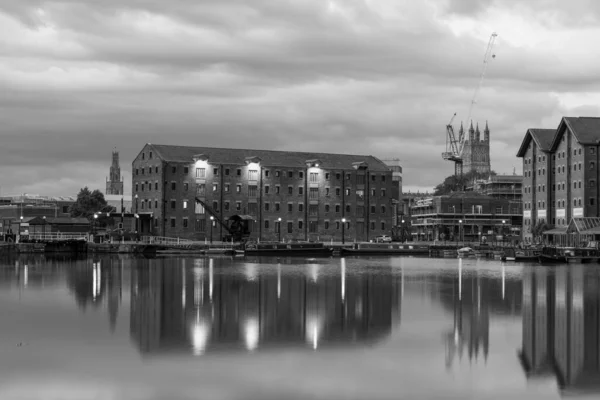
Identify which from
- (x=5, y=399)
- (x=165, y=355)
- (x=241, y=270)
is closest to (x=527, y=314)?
(x=165, y=355)

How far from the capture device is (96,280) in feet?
208

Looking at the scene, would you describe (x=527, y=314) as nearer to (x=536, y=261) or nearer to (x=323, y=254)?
(x=536, y=261)

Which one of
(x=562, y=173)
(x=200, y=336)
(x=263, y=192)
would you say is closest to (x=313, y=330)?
(x=200, y=336)

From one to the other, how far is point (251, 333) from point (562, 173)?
98.5 meters

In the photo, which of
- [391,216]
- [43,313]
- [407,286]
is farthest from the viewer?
[391,216]

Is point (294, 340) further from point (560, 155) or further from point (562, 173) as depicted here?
point (560, 155)

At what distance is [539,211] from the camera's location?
431 ft

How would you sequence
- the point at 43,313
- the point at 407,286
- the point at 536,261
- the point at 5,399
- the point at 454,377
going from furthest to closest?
the point at 536,261 → the point at 407,286 → the point at 43,313 → the point at 454,377 → the point at 5,399

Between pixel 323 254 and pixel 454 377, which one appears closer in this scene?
pixel 454 377

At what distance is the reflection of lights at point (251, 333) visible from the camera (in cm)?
3253

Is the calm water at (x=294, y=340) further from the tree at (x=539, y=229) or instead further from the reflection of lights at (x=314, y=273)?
the tree at (x=539, y=229)

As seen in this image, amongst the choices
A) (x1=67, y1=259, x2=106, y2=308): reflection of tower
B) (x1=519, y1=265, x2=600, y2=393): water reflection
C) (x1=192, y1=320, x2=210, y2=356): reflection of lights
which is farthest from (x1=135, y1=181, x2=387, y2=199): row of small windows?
(x1=192, y1=320, x2=210, y2=356): reflection of lights

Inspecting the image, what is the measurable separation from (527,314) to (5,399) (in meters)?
27.9

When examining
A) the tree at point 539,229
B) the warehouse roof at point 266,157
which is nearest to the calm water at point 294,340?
the tree at point 539,229
